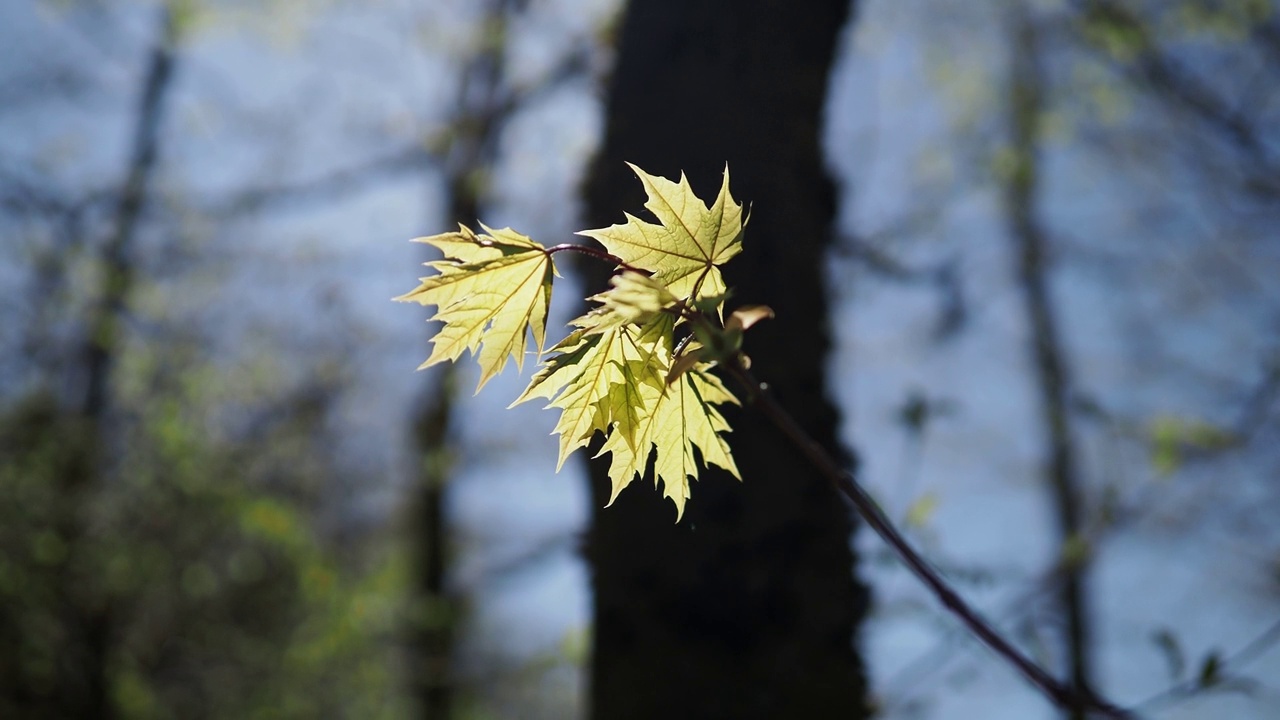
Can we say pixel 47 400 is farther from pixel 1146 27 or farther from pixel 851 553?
pixel 1146 27

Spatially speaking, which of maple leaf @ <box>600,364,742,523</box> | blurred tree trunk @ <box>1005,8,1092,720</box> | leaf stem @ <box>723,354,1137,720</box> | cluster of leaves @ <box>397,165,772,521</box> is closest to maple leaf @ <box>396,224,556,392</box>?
cluster of leaves @ <box>397,165,772,521</box>

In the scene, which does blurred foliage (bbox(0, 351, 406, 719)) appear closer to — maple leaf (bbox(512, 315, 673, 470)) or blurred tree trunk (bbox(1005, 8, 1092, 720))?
maple leaf (bbox(512, 315, 673, 470))

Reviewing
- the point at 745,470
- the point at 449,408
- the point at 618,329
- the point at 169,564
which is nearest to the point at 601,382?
the point at 618,329

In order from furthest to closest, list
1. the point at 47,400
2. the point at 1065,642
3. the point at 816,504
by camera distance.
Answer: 1. the point at 1065,642
2. the point at 47,400
3. the point at 816,504

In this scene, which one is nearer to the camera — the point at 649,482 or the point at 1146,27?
the point at 649,482

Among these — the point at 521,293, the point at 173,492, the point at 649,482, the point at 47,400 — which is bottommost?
the point at 521,293

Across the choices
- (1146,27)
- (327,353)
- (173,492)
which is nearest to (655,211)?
(1146,27)
